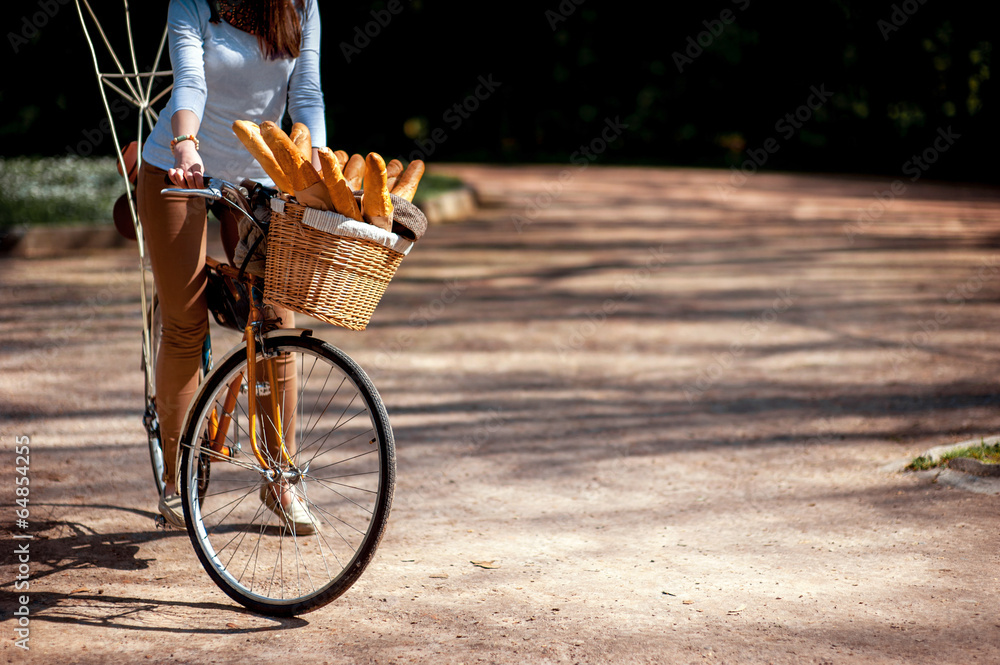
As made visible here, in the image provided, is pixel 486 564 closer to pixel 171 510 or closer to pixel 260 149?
pixel 171 510

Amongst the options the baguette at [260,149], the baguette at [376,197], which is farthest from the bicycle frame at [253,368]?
the baguette at [376,197]

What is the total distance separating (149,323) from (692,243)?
283 inches

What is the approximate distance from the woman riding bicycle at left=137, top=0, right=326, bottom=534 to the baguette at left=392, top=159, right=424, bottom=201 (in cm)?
34

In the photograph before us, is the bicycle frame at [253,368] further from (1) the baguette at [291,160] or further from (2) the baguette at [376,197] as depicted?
(2) the baguette at [376,197]

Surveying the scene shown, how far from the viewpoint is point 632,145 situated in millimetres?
22828

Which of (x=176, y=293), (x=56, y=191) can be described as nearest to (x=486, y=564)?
(x=176, y=293)

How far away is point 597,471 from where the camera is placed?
399 centimetres

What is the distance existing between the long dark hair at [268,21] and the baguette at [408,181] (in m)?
0.59

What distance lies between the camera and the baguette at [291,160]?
2369 mm

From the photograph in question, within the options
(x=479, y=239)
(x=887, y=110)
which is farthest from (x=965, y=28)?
(x=479, y=239)

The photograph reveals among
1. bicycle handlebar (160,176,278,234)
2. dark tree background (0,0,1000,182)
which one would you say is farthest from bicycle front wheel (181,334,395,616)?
dark tree background (0,0,1000,182)

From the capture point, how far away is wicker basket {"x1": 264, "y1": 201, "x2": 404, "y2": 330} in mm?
2393

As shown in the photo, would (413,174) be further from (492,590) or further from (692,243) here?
(692,243)

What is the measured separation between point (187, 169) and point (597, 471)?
85.2 inches
